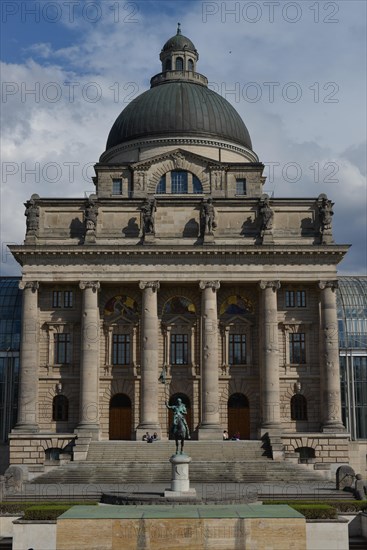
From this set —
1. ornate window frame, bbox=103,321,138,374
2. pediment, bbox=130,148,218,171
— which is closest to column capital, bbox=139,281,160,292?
ornate window frame, bbox=103,321,138,374

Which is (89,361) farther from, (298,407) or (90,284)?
→ (298,407)

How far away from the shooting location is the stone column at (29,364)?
5791 cm

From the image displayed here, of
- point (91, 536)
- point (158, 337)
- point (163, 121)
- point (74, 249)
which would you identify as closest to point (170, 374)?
point (158, 337)

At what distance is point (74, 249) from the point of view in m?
59.8

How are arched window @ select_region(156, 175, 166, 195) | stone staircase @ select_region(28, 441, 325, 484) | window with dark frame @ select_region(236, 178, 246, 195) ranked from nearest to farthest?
stone staircase @ select_region(28, 441, 325, 484) < arched window @ select_region(156, 175, 166, 195) < window with dark frame @ select_region(236, 178, 246, 195)

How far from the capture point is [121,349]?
61.5 metres

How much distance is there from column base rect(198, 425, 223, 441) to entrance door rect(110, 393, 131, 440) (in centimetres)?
607

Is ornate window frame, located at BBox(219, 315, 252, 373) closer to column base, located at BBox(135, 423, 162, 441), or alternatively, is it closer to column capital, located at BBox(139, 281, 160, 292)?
column capital, located at BBox(139, 281, 160, 292)

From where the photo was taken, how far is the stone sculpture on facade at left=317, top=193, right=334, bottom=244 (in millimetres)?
60781

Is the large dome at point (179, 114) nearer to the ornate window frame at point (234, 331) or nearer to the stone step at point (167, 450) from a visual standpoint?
the ornate window frame at point (234, 331)

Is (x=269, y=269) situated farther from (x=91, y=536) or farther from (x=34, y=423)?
(x=91, y=536)

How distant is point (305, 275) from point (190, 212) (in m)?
10.1

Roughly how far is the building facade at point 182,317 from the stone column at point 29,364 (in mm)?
86

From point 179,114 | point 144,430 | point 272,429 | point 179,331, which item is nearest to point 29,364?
point 144,430
